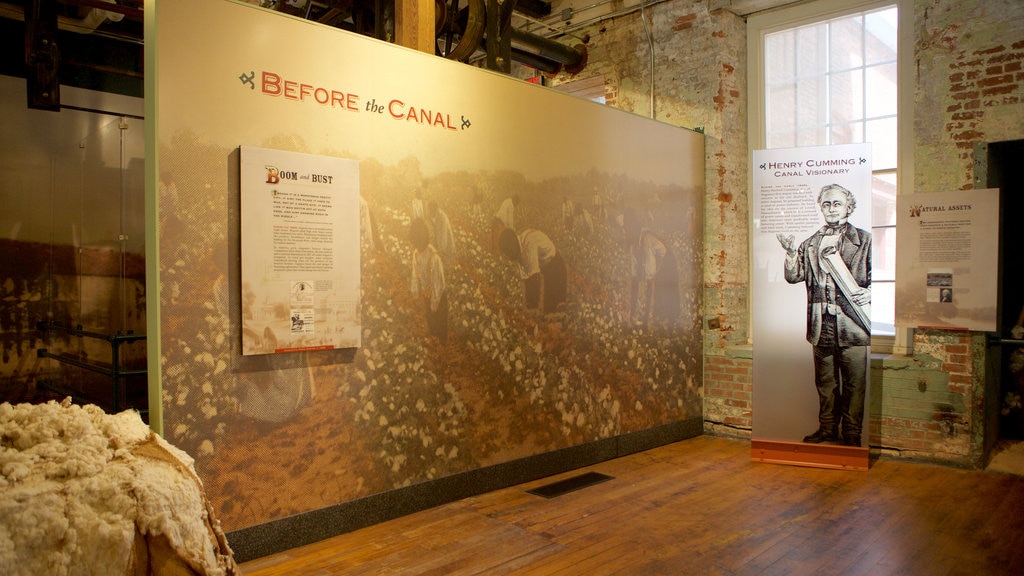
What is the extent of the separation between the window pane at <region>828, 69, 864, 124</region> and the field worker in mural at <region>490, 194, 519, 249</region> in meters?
2.73

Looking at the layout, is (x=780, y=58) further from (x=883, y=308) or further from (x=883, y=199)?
(x=883, y=308)

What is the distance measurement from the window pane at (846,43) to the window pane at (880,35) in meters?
0.05

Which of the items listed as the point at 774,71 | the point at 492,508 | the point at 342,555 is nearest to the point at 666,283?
the point at 774,71

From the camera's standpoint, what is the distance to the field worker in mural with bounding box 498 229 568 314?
13.7 feet

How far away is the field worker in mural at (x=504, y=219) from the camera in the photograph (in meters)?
4.06

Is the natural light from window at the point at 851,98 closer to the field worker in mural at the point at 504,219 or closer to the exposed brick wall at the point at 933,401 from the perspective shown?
the exposed brick wall at the point at 933,401

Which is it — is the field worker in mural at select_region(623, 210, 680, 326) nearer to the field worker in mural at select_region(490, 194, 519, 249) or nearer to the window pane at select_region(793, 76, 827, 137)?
the field worker in mural at select_region(490, 194, 519, 249)

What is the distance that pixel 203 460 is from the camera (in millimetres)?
2873

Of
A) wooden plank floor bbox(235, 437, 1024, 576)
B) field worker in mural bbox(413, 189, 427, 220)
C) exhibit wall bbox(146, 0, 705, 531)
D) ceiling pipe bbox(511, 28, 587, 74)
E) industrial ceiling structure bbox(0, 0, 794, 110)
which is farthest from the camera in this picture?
ceiling pipe bbox(511, 28, 587, 74)

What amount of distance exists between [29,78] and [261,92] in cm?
299

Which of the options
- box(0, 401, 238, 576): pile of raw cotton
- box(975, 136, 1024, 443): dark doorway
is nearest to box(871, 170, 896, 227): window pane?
box(975, 136, 1024, 443): dark doorway

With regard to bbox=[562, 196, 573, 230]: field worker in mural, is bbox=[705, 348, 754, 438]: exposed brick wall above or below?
below

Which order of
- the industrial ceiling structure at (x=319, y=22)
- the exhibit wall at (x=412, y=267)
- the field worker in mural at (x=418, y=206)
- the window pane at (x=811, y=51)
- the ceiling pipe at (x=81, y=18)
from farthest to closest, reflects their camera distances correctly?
1. the ceiling pipe at (x=81, y=18)
2. the window pane at (x=811, y=51)
3. the industrial ceiling structure at (x=319, y=22)
4. the field worker in mural at (x=418, y=206)
5. the exhibit wall at (x=412, y=267)

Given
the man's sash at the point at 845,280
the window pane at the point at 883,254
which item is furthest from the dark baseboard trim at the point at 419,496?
the window pane at the point at 883,254
